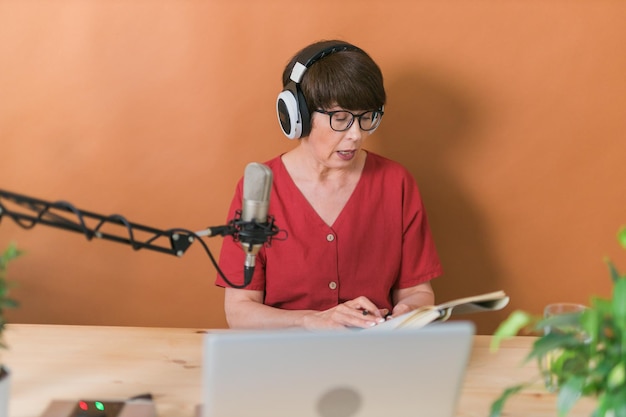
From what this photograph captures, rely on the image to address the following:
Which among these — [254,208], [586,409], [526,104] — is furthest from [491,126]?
[254,208]

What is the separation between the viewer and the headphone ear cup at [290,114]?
1.92 metres

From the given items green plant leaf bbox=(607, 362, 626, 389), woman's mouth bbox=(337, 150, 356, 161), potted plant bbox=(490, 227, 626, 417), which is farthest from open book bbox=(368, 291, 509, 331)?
woman's mouth bbox=(337, 150, 356, 161)

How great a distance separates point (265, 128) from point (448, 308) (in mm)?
1054

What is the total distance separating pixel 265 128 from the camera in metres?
2.40

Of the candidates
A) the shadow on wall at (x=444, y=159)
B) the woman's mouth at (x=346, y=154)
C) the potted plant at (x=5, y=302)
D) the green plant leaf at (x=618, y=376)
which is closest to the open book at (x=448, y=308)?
the green plant leaf at (x=618, y=376)

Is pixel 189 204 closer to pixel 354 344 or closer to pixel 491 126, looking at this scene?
pixel 491 126

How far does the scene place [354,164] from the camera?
2191 millimetres

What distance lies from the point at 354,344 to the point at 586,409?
66 cm

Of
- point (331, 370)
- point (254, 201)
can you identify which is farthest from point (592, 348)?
point (254, 201)

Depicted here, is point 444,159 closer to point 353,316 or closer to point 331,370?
point 353,316

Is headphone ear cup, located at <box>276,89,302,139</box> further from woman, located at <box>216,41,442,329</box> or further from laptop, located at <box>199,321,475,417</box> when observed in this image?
laptop, located at <box>199,321,475,417</box>

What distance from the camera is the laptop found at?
1.06 meters

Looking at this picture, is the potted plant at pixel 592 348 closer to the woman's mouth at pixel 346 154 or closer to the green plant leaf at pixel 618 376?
the green plant leaf at pixel 618 376

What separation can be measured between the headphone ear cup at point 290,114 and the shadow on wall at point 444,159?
1.82ft
